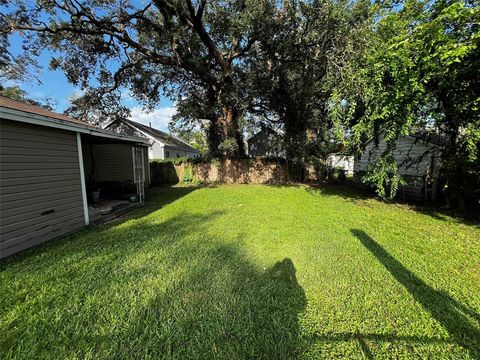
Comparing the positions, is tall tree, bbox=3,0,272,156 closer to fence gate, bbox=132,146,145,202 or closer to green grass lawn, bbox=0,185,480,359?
fence gate, bbox=132,146,145,202

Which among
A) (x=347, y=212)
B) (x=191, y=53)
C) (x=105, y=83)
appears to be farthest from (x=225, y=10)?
(x=347, y=212)

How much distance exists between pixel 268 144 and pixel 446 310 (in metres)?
13.0

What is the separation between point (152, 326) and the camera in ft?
6.69

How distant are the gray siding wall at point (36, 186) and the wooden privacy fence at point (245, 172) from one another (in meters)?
8.85

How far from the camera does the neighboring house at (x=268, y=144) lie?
43.4 ft

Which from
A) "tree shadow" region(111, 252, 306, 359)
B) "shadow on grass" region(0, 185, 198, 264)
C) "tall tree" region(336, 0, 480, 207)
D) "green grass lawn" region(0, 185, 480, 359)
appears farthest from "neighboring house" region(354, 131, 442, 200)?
"shadow on grass" region(0, 185, 198, 264)

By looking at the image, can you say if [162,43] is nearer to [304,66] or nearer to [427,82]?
[304,66]

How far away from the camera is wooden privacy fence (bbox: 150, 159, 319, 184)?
13.5 metres

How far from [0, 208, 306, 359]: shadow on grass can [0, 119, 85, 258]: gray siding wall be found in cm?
61

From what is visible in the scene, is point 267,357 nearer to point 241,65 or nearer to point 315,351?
point 315,351

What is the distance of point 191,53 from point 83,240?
10140 mm

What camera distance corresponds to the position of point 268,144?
1469 cm

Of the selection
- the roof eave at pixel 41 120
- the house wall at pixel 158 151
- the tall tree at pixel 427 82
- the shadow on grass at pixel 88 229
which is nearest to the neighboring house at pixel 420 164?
the tall tree at pixel 427 82

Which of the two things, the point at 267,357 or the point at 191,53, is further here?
the point at 191,53
